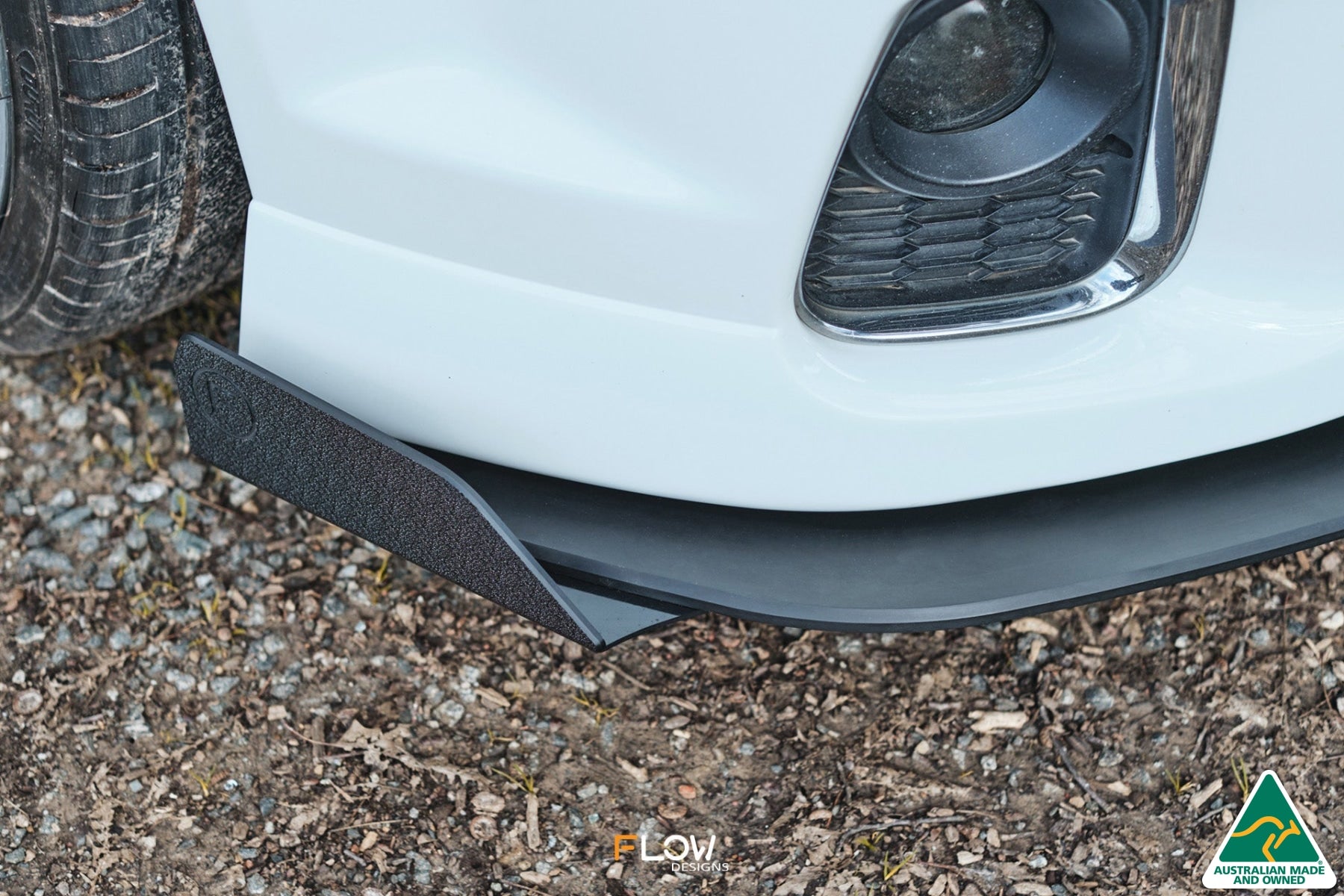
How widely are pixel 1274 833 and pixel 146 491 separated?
1.67 metres

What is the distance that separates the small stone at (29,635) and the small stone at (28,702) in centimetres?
8

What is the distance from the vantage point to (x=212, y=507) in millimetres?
1750

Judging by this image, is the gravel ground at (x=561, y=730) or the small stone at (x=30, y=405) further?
the small stone at (x=30, y=405)

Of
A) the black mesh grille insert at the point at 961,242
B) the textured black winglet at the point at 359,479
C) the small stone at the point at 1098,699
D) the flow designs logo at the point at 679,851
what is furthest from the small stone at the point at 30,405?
the small stone at the point at 1098,699

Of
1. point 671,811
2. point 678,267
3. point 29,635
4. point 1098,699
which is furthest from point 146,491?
point 1098,699

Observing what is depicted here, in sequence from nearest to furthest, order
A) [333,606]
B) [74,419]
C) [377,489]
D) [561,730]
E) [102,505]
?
1. [377,489]
2. [561,730]
3. [333,606]
4. [102,505]
5. [74,419]

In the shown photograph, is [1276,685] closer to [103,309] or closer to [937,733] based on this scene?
[937,733]

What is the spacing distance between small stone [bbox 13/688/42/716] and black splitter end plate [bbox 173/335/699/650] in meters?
0.53

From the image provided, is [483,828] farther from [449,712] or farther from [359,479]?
[359,479]

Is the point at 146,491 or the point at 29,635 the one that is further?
the point at 146,491

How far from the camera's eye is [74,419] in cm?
185

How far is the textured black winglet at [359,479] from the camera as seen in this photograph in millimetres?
1151

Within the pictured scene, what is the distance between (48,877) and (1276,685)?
162cm

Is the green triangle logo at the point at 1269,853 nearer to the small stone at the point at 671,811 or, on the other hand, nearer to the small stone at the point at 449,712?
the small stone at the point at 671,811
